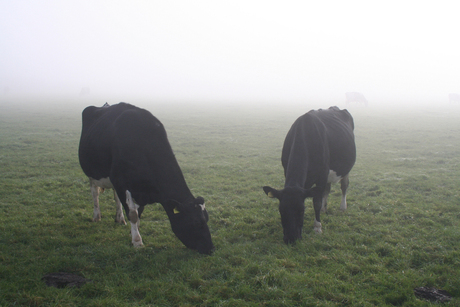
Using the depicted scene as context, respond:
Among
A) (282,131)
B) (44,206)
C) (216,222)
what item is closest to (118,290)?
Result: (216,222)

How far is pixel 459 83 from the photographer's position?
178m

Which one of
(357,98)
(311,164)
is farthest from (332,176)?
(357,98)

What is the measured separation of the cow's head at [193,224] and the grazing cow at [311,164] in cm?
134

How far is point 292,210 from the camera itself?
555cm

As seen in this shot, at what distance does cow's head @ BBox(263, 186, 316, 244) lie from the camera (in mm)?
5566

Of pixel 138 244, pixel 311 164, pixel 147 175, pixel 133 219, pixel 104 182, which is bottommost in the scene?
pixel 138 244

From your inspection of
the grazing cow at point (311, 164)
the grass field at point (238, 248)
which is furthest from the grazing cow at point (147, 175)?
the grazing cow at point (311, 164)

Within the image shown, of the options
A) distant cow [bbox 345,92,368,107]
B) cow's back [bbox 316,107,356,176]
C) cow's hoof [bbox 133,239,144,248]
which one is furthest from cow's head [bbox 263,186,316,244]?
distant cow [bbox 345,92,368,107]

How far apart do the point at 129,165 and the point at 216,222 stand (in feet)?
8.29

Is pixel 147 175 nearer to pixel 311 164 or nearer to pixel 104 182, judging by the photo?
pixel 104 182

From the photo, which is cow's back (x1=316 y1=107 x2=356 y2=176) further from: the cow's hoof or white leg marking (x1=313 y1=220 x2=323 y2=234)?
the cow's hoof

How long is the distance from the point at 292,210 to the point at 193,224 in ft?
5.80

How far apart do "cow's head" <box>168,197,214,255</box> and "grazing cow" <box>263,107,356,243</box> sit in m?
1.34

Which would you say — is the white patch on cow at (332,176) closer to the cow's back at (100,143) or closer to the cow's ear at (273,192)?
the cow's ear at (273,192)
